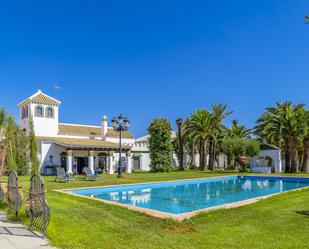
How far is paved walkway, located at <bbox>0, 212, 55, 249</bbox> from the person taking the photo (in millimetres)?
5242

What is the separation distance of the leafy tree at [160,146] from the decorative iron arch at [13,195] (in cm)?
2649

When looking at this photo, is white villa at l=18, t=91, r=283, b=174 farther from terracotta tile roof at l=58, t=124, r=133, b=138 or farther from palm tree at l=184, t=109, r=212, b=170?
palm tree at l=184, t=109, r=212, b=170

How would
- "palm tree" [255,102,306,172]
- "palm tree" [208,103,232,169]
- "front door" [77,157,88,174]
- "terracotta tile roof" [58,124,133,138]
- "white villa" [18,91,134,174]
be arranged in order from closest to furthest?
"white villa" [18,91,134,174]
"palm tree" [255,102,306,172]
"front door" [77,157,88,174]
"terracotta tile roof" [58,124,133,138]
"palm tree" [208,103,232,169]

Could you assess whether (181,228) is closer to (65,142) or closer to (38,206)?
(38,206)

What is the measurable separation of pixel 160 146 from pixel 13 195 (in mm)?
27316

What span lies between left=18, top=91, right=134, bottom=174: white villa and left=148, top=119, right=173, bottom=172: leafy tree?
3103 mm

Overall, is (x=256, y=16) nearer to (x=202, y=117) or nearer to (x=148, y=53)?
(x=148, y=53)

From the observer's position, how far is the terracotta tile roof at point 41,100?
32.1 meters

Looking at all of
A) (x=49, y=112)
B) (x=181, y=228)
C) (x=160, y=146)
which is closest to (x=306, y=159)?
(x=160, y=146)

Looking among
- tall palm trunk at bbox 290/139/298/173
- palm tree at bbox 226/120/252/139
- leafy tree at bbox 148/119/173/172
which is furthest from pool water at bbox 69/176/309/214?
palm tree at bbox 226/120/252/139

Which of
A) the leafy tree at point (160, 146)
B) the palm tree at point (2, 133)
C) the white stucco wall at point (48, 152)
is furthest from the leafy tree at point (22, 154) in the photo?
the leafy tree at point (160, 146)

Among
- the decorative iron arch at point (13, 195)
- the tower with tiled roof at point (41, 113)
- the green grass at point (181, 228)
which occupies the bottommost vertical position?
the green grass at point (181, 228)

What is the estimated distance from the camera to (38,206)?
6.34 meters

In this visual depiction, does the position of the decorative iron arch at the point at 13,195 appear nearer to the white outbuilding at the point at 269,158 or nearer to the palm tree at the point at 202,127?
the white outbuilding at the point at 269,158
